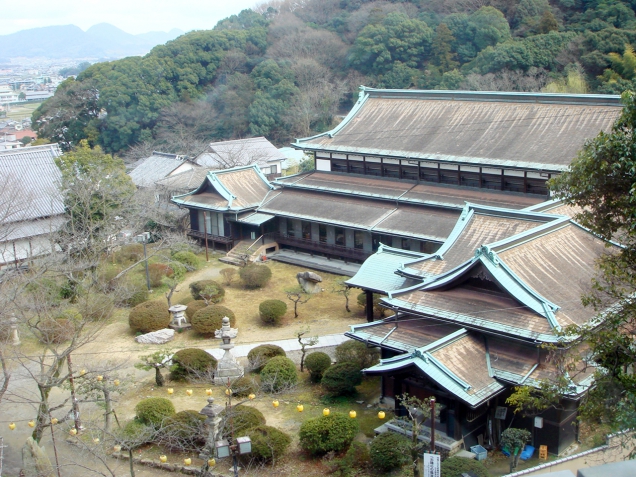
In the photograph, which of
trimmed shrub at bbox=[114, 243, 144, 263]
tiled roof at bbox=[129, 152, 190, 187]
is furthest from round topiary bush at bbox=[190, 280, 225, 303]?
tiled roof at bbox=[129, 152, 190, 187]

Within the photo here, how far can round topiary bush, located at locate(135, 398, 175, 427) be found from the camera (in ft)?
58.6

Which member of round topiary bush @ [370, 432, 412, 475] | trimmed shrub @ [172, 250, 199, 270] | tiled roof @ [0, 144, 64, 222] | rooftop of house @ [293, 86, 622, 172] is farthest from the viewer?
trimmed shrub @ [172, 250, 199, 270]

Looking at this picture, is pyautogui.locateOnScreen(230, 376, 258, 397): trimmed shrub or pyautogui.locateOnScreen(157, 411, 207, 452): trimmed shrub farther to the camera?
pyautogui.locateOnScreen(230, 376, 258, 397): trimmed shrub

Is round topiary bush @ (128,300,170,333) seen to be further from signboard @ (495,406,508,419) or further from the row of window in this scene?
signboard @ (495,406,508,419)

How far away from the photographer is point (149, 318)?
25484mm

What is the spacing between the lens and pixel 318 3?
88.4m

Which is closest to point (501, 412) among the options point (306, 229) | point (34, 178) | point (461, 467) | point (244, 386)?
point (461, 467)

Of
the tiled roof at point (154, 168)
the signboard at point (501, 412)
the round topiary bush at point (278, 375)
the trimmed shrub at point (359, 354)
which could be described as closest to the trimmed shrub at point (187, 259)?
the round topiary bush at point (278, 375)

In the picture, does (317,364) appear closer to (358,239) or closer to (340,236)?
(358,239)

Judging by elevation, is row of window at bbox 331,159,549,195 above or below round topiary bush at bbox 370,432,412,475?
above

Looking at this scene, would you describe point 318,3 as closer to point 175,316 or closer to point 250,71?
point 250,71

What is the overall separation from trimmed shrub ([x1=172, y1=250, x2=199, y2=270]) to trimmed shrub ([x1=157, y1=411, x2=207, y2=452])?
50.1 feet

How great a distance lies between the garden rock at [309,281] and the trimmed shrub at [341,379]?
9008 millimetres

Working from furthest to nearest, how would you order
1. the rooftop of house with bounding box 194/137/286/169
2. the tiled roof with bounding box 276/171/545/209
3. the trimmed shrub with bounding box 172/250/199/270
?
the rooftop of house with bounding box 194/137/286/169 → the trimmed shrub with bounding box 172/250/199/270 → the tiled roof with bounding box 276/171/545/209
